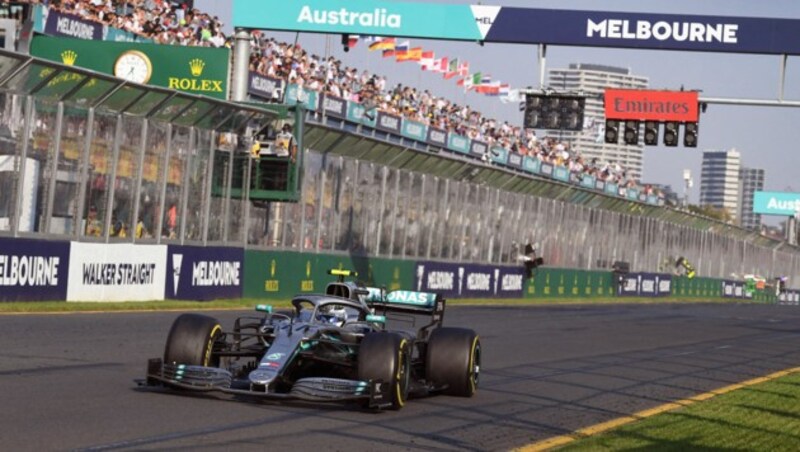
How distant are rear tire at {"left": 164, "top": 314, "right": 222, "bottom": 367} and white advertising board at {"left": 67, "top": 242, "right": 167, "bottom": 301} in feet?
38.4

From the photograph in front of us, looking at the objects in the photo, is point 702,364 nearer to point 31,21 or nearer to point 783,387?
point 783,387

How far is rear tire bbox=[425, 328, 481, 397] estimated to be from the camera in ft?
43.7

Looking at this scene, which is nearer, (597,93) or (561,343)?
(561,343)

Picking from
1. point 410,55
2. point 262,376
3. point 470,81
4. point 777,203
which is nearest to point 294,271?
point 262,376

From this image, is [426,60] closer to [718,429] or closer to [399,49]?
[399,49]

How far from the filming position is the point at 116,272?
82.3 ft

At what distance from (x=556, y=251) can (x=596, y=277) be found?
540 centimetres

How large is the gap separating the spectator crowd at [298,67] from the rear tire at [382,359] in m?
21.6

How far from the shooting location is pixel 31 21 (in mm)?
28812

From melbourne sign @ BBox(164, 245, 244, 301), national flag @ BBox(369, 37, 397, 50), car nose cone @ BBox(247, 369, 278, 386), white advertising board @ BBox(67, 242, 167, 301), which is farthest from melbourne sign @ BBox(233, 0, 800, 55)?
car nose cone @ BBox(247, 369, 278, 386)

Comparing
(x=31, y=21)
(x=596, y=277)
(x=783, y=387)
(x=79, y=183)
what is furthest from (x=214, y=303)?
(x=596, y=277)

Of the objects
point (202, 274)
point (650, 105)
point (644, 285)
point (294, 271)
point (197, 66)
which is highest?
point (650, 105)

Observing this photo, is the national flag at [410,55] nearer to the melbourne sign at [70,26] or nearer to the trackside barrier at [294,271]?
the trackside barrier at [294,271]

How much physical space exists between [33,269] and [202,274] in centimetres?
601
